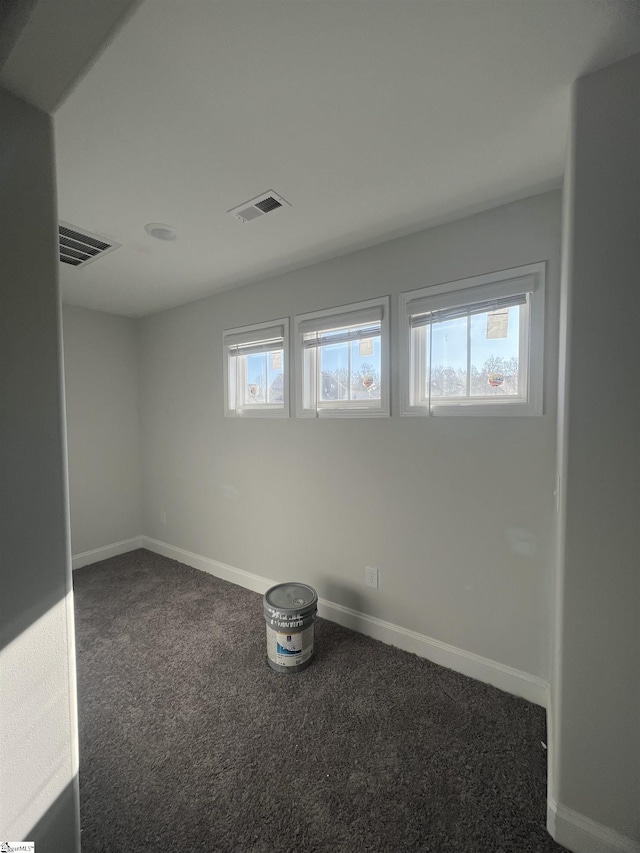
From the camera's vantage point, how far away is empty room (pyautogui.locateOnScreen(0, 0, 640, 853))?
2.97ft

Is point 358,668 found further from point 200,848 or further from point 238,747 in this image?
point 200,848

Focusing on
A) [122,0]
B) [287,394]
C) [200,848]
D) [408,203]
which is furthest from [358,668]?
[122,0]

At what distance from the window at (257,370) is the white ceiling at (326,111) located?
30.9 inches

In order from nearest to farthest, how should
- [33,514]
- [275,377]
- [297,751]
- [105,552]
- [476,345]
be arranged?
[33,514] < [297,751] < [476,345] < [275,377] < [105,552]

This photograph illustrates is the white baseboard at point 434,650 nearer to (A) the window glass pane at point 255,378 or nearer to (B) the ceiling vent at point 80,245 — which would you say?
(A) the window glass pane at point 255,378

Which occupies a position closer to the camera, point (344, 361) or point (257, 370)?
point (344, 361)

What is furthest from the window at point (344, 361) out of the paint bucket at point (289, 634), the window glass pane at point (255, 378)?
the paint bucket at point (289, 634)

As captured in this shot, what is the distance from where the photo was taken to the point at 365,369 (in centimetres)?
224

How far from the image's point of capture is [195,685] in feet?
6.04

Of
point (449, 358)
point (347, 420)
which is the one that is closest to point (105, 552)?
point (347, 420)

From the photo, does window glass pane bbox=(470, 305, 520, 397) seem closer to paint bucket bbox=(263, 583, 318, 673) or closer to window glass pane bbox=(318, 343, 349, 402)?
window glass pane bbox=(318, 343, 349, 402)

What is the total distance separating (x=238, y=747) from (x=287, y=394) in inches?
77.0

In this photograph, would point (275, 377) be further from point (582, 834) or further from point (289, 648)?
point (582, 834)

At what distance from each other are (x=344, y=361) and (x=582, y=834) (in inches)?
89.2
